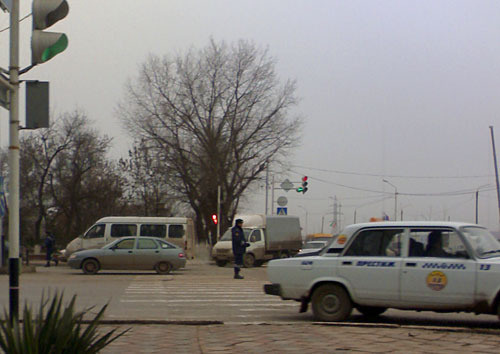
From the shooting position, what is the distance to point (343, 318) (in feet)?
37.0

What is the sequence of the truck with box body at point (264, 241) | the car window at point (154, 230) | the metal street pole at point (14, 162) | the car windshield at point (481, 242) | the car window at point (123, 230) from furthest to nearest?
the truck with box body at point (264, 241) → the car window at point (154, 230) → the car window at point (123, 230) → the car windshield at point (481, 242) → the metal street pole at point (14, 162)

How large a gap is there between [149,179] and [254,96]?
10.7 meters

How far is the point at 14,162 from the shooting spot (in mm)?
8625

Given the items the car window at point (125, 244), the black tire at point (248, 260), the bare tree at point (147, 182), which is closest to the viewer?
the car window at point (125, 244)

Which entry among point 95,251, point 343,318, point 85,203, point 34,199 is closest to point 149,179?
point 85,203

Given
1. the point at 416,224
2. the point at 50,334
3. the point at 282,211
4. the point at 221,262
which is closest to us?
the point at 50,334

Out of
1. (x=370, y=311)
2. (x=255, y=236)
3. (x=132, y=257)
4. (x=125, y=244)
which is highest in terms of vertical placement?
Result: (x=255, y=236)

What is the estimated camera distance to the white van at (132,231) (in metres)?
30.9

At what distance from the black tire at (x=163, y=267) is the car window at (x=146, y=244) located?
26.2 inches

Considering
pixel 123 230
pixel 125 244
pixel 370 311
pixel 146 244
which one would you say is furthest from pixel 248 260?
pixel 370 311

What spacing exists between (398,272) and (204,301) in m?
5.46

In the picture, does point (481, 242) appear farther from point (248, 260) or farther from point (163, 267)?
point (248, 260)

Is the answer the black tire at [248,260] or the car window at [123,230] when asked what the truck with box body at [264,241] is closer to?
the black tire at [248,260]

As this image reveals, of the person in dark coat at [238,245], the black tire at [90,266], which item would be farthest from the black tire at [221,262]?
the person in dark coat at [238,245]
